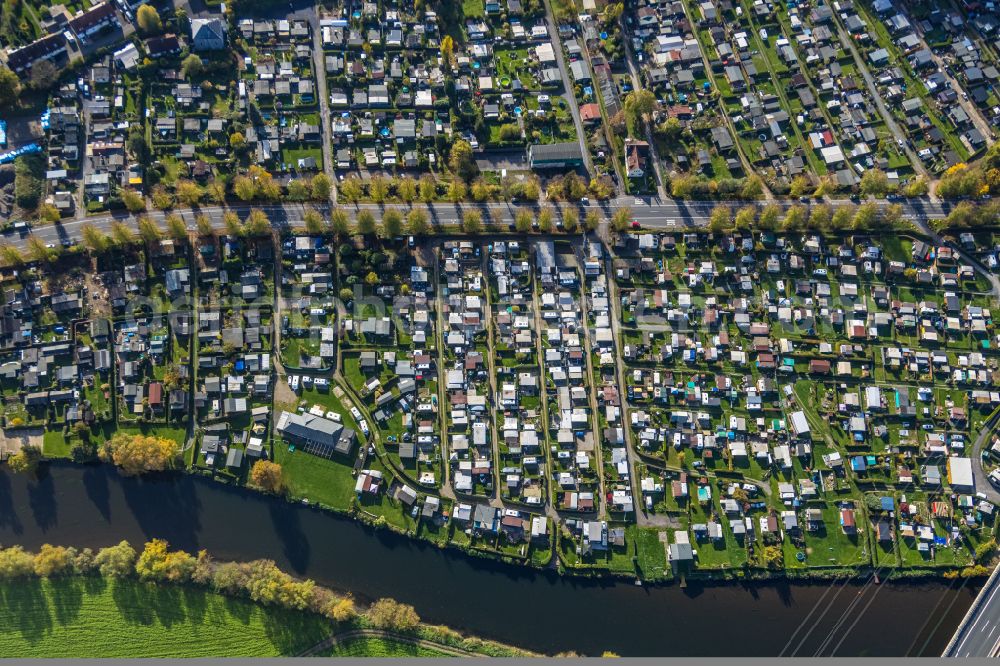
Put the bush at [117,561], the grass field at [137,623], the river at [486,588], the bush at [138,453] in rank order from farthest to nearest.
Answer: the river at [486,588]
the bush at [138,453]
the bush at [117,561]
the grass field at [137,623]

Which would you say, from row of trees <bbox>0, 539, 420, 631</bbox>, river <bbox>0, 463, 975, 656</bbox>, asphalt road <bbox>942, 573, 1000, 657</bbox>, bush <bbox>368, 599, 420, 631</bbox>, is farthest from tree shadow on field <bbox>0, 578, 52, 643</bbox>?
asphalt road <bbox>942, 573, 1000, 657</bbox>

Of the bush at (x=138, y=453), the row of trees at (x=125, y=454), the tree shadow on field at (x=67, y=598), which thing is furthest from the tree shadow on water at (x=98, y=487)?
the tree shadow on field at (x=67, y=598)

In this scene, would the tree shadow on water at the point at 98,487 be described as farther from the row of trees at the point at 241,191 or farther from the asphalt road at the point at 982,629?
the asphalt road at the point at 982,629

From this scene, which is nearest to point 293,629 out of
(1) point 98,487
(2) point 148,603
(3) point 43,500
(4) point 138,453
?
(2) point 148,603

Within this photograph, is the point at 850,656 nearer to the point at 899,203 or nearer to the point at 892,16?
the point at 899,203

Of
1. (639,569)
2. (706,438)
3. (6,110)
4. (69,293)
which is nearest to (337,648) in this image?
(639,569)

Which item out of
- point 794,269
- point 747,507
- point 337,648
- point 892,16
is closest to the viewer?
point 337,648

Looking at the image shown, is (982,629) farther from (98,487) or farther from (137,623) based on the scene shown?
(98,487)
